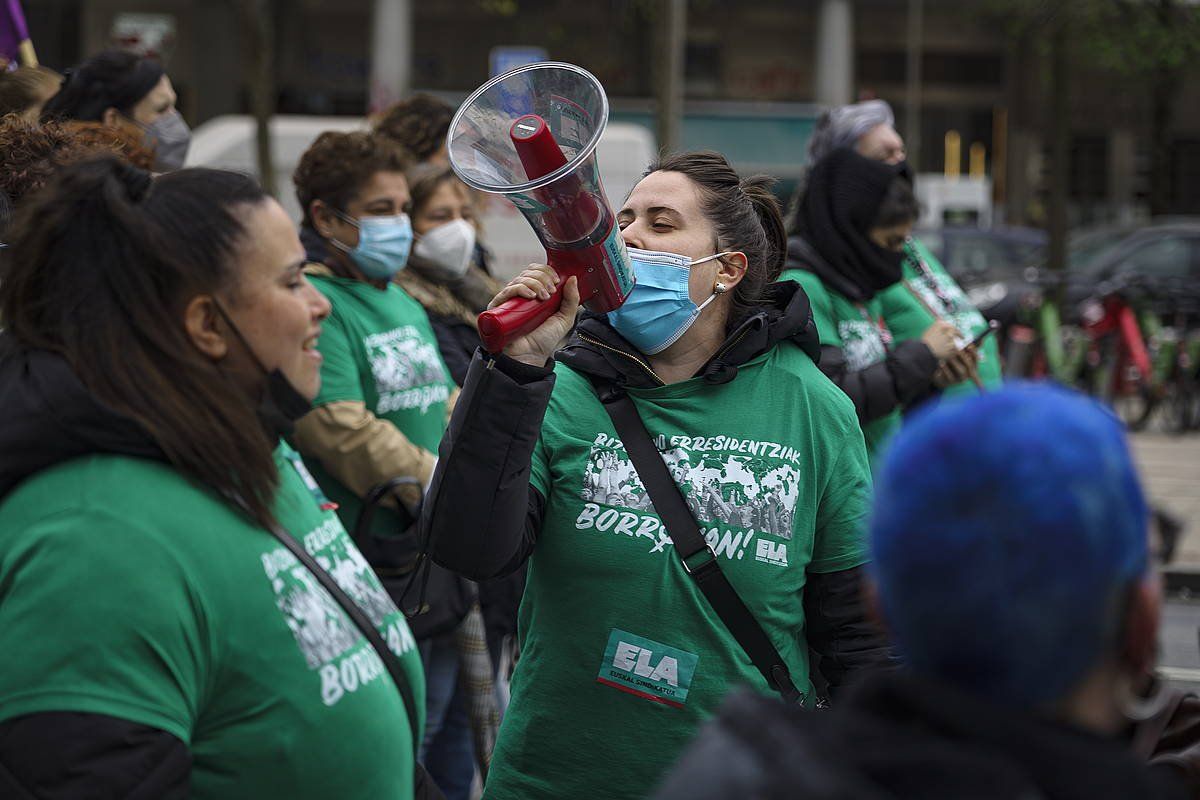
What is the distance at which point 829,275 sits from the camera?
476cm

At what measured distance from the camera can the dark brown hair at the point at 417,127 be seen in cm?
552

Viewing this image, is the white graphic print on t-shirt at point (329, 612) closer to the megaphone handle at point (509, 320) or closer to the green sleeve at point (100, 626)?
the green sleeve at point (100, 626)

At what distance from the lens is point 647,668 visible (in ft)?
9.13

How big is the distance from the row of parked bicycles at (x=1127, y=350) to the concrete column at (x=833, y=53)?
59.9 ft

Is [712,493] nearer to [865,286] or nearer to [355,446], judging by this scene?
[355,446]

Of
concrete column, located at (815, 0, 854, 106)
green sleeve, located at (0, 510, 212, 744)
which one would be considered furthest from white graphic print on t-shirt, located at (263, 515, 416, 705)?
concrete column, located at (815, 0, 854, 106)

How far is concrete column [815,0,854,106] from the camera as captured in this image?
3275 cm

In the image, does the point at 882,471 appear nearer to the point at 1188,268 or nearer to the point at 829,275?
the point at 829,275

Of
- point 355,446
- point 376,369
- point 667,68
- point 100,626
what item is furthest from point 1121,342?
point 100,626

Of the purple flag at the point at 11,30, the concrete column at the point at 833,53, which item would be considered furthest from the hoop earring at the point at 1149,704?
the concrete column at the point at 833,53

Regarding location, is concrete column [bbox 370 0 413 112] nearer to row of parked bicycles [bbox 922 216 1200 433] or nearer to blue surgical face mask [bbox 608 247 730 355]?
row of parked bicycles [bbox 922 216 1200 433]

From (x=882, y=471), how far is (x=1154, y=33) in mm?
18975

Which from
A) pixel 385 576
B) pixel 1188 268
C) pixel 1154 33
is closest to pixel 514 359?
pixel 385 576

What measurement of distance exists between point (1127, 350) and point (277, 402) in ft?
43.6
